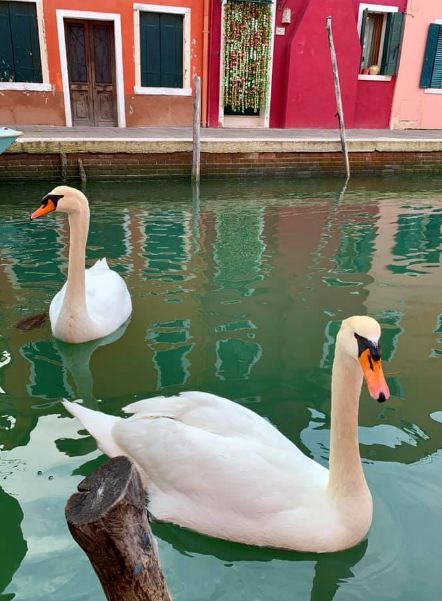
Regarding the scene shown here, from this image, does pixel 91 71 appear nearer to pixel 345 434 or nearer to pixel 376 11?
pixel 376 11

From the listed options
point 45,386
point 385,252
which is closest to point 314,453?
point 45,386

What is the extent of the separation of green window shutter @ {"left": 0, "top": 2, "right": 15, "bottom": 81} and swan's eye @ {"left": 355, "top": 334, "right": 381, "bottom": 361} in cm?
1557

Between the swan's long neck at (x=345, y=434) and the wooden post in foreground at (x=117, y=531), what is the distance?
4.09ft

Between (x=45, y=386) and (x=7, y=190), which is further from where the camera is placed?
(x=7, y=190)

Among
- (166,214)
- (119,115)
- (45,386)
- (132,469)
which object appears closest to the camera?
(132,469)

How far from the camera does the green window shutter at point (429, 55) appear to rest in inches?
744

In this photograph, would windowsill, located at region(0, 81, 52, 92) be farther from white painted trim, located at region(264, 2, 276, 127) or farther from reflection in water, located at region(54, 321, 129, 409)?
reflection in water, located at region(54, 321, 129, 409)

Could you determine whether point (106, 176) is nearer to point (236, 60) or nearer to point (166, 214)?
point (166, 214)

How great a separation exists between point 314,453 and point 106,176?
Result: 34.7ft

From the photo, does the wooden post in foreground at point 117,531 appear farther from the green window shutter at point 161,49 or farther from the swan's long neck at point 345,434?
the green window shutter at point 161,49

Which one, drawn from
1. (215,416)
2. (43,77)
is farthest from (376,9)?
(215,416)

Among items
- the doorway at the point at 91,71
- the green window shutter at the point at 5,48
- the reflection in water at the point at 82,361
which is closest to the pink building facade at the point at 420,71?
the doorway at the point at 91,71

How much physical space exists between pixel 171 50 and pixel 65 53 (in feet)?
10.0

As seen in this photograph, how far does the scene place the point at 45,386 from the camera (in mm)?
4352
